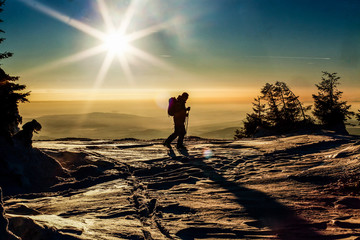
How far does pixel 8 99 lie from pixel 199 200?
659cm

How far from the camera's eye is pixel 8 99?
8492 mm

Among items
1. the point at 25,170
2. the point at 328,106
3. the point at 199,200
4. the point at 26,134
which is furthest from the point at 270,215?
the point at 328,106

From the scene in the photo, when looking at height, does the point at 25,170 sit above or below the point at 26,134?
below

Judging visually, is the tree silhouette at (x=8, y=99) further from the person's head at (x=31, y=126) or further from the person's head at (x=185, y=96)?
the person's head at (x=185, y=96)

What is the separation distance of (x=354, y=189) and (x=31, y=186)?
763 centimetres

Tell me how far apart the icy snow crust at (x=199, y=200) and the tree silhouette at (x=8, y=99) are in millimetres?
2297

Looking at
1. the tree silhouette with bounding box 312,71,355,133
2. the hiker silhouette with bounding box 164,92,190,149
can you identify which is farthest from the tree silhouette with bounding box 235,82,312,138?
the hiker silhouette with bounding box 164,92,190,149

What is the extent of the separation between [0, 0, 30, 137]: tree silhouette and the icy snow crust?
230 cm

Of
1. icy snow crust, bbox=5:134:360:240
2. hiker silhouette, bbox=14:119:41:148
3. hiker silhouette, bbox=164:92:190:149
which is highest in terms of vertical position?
hiker silhouette, bbox=164:92:190:149

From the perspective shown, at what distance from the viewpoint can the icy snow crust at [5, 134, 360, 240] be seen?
13.6ft

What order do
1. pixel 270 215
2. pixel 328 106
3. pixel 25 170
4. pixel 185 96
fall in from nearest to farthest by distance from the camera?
pixel 270 215, pixel 25 170, pixel 185 96, pixel 328 106

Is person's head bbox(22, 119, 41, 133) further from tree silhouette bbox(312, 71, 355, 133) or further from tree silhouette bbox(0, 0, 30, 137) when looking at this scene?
tree silhouette bbox(312, 71, 355, 133)

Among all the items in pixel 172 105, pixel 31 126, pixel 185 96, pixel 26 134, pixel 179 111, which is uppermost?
pixel 185 96

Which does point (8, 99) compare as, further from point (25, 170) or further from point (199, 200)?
point (199, 200)
